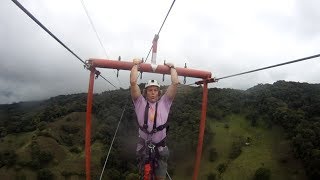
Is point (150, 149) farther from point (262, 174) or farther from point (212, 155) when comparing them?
point (212, 155)

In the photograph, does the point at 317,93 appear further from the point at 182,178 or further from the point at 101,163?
the point at 101,163

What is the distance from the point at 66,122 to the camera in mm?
113062

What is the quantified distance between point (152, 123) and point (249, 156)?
8043 centimetres

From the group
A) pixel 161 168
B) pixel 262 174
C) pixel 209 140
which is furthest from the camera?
pixel 209 140

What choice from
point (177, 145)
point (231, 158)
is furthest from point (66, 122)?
point (231, 158)

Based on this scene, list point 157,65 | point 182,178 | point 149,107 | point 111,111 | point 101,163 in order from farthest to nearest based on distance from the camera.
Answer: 1. point 111,111
2. point 101,163
3. point 182,178
4. point 157,65
5. point 149,107

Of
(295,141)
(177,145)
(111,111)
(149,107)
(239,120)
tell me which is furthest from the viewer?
(111,111)

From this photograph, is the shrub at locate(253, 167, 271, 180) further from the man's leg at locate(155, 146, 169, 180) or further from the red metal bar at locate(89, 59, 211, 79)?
the man's leg at locate(155, 146, 169, 180)

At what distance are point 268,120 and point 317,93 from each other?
2351cm

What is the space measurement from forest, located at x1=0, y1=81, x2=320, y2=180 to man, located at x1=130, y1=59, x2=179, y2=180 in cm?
6117

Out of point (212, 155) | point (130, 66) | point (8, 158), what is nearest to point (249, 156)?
point (212, 155)

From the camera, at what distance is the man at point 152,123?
18.5 ft

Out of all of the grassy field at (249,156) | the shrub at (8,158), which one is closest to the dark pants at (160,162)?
the grassy field at (249,156)

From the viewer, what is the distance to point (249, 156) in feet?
269
